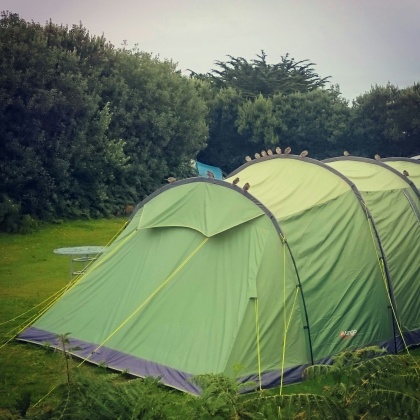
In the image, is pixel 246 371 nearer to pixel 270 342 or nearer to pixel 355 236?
pixel 270 342

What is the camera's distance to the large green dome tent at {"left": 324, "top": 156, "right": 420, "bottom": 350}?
835 cm

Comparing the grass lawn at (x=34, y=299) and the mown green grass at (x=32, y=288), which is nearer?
the grass lawn at (x=34, y=299)

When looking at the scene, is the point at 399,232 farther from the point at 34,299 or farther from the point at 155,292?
the point at 34,299

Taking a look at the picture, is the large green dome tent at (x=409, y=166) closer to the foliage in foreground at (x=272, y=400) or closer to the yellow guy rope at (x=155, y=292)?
the yellow guy rope at (x=155, y=292)

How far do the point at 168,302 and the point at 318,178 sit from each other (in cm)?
244

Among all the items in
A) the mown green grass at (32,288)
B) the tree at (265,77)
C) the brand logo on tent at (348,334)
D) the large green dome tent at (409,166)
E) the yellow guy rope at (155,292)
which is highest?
the tree at (265,77)

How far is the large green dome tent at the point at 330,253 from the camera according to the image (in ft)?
25.2

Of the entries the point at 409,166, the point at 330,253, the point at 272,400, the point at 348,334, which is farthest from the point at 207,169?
the point at 272,400

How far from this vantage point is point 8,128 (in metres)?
20.0

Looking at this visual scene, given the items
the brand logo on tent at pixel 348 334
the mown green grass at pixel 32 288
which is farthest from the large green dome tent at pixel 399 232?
the mown green grass at pixel 32 288

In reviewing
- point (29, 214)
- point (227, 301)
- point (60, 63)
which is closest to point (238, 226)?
point (227, 301)

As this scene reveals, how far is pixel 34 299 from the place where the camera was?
11680 millimetres

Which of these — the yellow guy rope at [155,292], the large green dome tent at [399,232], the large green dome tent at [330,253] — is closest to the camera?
the large green dome tent at [330,253]

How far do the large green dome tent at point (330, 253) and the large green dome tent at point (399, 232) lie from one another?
19cm
